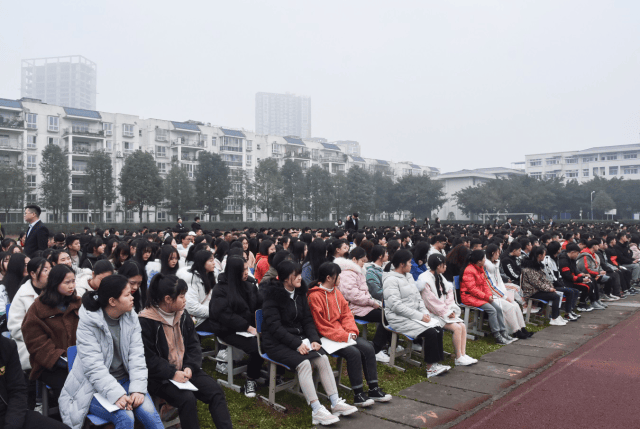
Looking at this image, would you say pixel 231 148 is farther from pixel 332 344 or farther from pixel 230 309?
pixel 332 344

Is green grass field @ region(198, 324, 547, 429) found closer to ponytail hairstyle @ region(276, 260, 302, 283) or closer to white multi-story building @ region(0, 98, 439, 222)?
ponytail hairstyle @ region(276, 260, 302, 283)

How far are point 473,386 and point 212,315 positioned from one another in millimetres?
2906

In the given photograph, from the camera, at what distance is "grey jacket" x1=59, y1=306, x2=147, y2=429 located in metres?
3.16

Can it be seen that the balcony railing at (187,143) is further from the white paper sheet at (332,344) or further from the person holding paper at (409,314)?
the white paper sheet at (332,344)

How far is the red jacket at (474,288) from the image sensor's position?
6.81 meters

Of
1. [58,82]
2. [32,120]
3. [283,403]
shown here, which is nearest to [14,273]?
[283,403]

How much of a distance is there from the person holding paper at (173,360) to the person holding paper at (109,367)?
169 millimetres

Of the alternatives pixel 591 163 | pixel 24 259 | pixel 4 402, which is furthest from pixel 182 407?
pixel 591 163

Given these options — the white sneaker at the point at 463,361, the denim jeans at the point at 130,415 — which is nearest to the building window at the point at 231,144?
the white sneaker at the point at 463,361

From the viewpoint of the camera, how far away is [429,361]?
5430mm

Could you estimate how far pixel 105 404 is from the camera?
10.2 feet

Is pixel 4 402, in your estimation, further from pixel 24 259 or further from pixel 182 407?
pixel 24 259

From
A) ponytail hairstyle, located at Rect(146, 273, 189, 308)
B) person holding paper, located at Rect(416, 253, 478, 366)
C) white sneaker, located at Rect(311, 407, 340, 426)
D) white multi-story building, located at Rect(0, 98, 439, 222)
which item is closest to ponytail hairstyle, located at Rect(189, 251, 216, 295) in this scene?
ponytail hairstyle, located at Rect(146, 273, 189, 308)

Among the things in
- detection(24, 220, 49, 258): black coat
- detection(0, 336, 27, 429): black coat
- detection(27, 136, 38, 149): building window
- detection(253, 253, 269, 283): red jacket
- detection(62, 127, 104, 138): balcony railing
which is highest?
detection(62, 127, 104, 138): balcony railing
